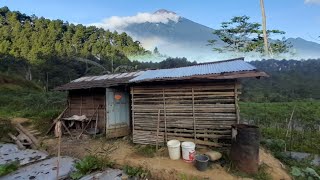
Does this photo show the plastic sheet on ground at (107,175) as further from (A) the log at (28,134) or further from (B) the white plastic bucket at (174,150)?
(A) the log at (28,134)

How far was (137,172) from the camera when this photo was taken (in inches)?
296

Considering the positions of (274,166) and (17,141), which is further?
(17,141)

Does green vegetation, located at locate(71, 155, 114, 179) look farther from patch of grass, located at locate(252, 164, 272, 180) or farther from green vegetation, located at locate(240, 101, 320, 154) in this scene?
green vegetation, located at locate(240, 101, 320, 154)

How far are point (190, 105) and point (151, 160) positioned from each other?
237cm

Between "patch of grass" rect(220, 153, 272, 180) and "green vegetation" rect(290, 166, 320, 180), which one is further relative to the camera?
"patch of grass" rect(220, 153, 272, 180)

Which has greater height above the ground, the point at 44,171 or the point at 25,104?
the point at 25,104

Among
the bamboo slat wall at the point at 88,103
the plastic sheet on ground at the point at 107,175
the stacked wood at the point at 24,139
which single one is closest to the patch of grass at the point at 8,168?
the stacked wood at the point at 24,139

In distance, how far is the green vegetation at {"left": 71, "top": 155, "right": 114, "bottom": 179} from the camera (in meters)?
7.72

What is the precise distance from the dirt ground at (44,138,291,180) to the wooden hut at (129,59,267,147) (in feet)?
3.03

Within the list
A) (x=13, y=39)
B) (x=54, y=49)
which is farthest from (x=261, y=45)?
(x=13, y=39)

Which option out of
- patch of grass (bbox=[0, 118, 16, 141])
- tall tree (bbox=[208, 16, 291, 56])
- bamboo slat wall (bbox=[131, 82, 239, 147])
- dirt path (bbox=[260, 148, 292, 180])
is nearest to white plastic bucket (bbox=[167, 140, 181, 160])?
bamboo slat wall (bbox=[131, 82, 239, 147])

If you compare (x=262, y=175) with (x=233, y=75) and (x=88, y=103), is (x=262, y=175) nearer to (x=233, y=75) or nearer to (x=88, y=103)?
(x=233, y=75)

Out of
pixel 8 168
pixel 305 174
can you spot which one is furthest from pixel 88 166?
pixel 305 174

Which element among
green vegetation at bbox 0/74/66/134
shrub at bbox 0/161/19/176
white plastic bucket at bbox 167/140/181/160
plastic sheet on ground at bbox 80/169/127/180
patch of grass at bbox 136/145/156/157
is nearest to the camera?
plastic sheet on ground at bbox 80/169/127/180
